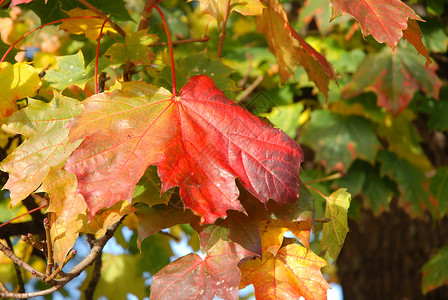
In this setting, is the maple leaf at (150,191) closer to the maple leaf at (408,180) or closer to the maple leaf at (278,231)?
the maple leaf at (278,231)

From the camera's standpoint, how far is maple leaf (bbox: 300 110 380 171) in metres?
2.05

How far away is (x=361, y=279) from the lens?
2.83m

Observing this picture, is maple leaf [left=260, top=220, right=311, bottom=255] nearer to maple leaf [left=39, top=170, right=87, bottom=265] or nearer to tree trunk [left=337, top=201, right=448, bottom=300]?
maple leaf [left=39, top=170, right=87, bottom=265]

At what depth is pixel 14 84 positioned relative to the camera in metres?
0.76

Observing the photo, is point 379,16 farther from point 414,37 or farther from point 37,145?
point 37,145

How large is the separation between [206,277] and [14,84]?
17.0 inches

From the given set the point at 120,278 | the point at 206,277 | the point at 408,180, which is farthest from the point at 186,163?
the point at 408,180

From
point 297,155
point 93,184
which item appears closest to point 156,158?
point 93,184

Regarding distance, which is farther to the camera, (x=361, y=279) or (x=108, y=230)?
(x=361, y=279)

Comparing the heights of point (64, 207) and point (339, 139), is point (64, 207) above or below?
above

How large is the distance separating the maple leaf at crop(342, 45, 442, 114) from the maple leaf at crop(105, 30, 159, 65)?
53.8 inches

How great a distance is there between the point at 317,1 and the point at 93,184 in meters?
1.81

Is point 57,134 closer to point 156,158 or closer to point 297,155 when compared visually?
point 156,158

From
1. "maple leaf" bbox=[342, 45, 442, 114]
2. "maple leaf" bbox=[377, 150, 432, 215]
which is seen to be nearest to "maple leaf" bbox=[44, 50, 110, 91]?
"maple leaf" bbox=[342, 45, 442, 114]
